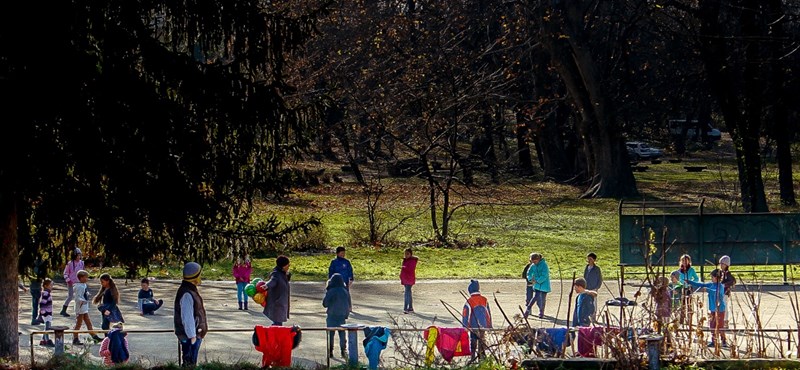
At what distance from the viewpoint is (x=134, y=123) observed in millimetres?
13797

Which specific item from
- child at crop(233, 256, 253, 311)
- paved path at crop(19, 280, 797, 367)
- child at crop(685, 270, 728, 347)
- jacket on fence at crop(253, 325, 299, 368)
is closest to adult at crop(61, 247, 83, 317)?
A: paved path at crop(19, 280, 797, 367)

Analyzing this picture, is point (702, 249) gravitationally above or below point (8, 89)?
below

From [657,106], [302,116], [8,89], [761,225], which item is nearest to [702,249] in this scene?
[761,225]

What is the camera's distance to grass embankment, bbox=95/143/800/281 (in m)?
26.6

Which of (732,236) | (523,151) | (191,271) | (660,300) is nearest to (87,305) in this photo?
(191,271)

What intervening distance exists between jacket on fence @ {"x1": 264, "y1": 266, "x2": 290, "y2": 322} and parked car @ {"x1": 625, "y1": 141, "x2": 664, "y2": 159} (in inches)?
2727

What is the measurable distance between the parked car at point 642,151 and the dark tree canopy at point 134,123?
71.7 metres

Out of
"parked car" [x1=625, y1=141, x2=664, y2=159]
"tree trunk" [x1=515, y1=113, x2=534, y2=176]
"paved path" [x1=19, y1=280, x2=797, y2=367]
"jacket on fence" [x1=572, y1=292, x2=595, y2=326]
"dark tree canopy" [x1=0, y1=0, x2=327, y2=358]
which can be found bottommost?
"paved path" [x1=19, y1=280, x2=797, y2=367]

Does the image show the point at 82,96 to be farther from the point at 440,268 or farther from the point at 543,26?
the point at 543,26

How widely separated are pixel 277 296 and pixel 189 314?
4.18m

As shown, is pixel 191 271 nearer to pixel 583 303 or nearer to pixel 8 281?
pixel 8 281

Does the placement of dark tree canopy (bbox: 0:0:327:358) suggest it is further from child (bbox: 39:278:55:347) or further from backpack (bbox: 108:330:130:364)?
child (bbox: 39:278:55:347)

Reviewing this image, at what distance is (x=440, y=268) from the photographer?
26.7 metres

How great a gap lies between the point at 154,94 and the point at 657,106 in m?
42.0
